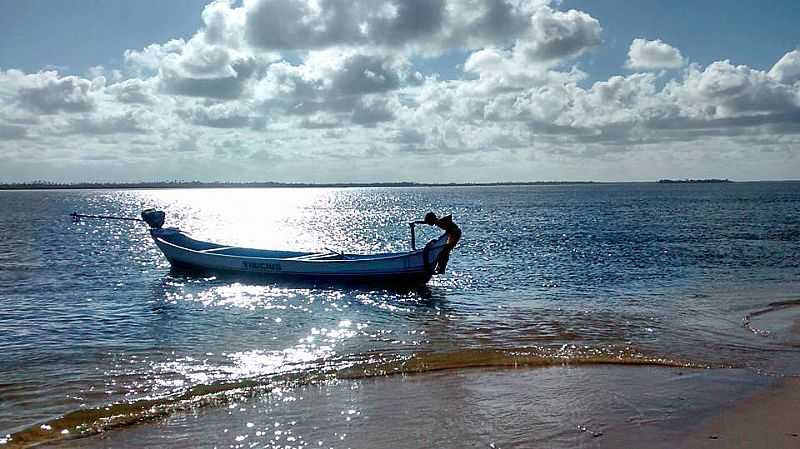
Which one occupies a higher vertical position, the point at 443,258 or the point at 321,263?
the point at 443,258

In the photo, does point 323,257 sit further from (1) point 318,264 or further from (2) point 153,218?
(2) point 153,218

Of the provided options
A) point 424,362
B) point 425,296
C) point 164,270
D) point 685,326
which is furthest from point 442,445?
point 164,270

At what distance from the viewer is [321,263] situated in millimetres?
23078

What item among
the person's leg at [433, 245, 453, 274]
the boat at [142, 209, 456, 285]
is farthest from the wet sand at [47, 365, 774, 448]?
the boat at [142, 209, 456, 285]

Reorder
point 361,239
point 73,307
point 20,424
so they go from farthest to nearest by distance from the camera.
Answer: point 361,239, point 73,307, point 20,424

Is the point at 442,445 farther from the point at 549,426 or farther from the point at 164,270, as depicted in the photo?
the point at 164,270

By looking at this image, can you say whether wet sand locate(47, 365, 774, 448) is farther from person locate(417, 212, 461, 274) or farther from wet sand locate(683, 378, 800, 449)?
person locate(417, 212, 461, 274)

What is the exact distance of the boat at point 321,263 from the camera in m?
22.2

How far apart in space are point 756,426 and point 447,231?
1376cm

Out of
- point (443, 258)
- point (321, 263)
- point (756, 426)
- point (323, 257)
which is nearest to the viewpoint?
point (756, 426)

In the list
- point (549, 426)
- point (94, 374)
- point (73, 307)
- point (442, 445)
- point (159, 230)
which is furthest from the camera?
point (159, 230)

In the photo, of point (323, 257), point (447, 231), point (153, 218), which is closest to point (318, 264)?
point (323, 257)

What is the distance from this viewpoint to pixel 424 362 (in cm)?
1138

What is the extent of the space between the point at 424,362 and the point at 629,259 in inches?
815
